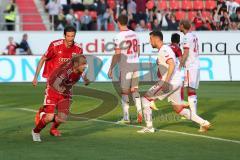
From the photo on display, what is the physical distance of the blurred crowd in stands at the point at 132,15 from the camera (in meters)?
37.2

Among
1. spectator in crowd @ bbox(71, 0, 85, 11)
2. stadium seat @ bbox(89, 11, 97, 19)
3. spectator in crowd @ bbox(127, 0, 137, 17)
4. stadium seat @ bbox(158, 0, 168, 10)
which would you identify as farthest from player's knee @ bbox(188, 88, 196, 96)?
stadium seat @ bbox(158, 0, 168, 10)

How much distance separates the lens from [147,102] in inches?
618

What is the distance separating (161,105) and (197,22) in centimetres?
1642

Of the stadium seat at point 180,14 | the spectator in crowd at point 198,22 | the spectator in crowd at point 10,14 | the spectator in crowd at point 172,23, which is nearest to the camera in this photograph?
the spectator in crowd at point 10,14

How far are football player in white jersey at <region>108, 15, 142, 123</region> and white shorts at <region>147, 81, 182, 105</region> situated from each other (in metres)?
1.77

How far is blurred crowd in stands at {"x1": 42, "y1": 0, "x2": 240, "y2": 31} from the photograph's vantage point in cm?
3722

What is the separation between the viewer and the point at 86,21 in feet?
121

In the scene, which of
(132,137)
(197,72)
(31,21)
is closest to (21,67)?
(31,21)

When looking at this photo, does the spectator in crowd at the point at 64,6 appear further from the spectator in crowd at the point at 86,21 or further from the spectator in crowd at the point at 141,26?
the spectator in crowd at the point at 141,26

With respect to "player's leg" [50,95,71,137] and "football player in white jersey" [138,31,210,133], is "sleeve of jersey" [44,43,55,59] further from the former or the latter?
"football player in white jersey" [138,31,210,133]

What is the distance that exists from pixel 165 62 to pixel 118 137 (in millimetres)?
1693

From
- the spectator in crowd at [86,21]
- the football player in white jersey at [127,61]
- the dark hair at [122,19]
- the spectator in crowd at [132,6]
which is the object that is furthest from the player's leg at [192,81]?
the spectator in crowd at [132,6]

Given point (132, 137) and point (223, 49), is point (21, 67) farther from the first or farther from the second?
point (132, 137)

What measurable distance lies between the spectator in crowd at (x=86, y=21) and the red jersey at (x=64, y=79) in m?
22.0
